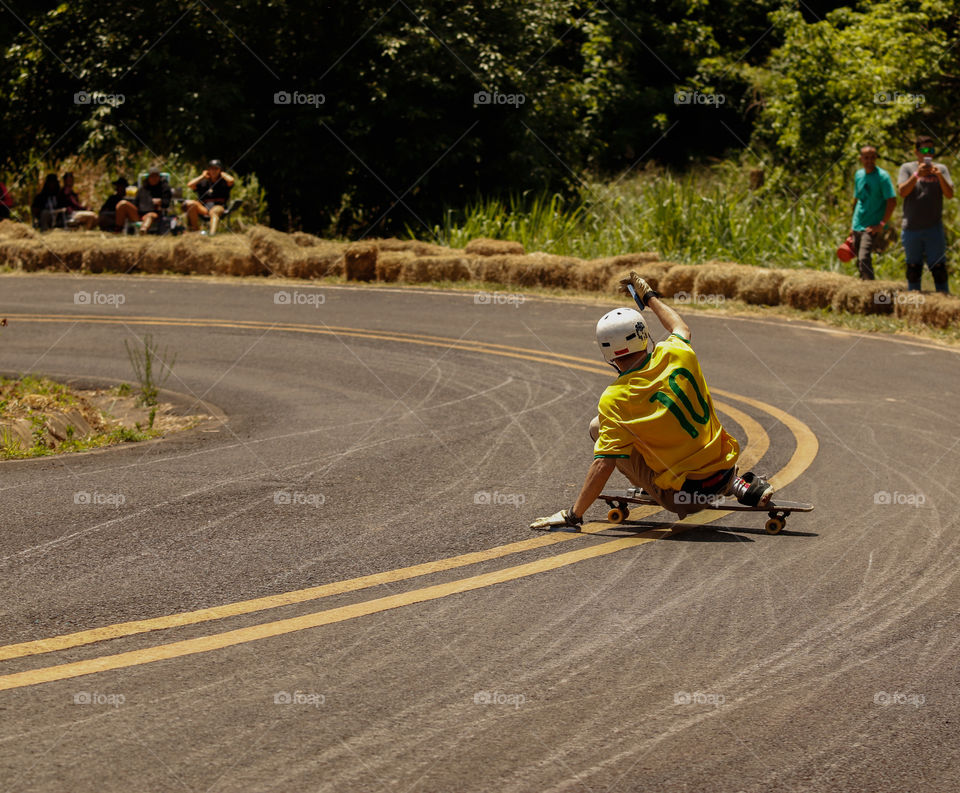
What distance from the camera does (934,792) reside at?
13.3 ft

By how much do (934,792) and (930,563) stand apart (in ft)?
8.41

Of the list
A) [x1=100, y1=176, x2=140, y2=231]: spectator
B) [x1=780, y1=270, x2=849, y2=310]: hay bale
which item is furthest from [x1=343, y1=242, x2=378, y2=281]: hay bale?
[x1=780, y1=270, x2=849, y2=310]: hay bale

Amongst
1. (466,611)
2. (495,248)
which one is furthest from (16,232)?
(466,611)

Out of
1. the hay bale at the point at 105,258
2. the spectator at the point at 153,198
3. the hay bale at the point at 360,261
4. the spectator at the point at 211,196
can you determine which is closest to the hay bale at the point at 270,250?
the hay bale at the point at 360,261

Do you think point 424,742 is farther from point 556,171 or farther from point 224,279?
point 556,171

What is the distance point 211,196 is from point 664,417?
58.8 ft

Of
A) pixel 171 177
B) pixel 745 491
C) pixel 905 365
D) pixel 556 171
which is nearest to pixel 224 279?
pixel 171 177

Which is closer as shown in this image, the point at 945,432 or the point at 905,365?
A: the point at 945,432

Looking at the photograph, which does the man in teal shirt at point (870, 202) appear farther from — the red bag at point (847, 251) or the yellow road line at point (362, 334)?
the yellow road line at point (362, 334)

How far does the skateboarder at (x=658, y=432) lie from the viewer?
271 inches

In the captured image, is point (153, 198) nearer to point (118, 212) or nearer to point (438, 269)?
point (118, 212)

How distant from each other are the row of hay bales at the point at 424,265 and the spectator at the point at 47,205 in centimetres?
159

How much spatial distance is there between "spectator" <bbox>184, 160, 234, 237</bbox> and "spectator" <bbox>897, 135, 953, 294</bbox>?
40.2 feet

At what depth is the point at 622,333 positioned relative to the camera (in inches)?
268
